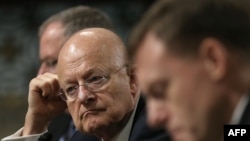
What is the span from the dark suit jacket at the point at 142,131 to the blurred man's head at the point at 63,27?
62 cm

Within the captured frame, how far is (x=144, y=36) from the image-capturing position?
1108mm

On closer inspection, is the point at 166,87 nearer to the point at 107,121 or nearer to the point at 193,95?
the point at 193,95

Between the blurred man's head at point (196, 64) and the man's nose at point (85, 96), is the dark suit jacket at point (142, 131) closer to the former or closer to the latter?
the man's nose at point (85, 96)

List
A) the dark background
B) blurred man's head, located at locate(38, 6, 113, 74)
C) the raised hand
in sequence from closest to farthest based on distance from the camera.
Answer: the raised hand < blurred man's head, located at locate(38, 6, 113, 74) < the dark background

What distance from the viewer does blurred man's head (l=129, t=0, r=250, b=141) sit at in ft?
3.32

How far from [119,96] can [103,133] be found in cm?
12

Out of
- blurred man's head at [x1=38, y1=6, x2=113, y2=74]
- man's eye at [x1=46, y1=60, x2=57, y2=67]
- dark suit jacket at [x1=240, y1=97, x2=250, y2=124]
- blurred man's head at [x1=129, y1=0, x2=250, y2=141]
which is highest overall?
blurred man's head at [x1=38, y1=6, x2=113, y2=74]

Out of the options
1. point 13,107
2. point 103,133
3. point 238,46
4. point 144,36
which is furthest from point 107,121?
point 13,107

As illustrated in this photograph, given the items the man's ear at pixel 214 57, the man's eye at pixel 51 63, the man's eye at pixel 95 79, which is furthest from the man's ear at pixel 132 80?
the man's ear at pixel 214 57

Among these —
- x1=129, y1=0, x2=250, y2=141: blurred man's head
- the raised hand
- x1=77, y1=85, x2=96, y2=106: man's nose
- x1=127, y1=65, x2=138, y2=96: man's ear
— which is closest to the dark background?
the raised hand

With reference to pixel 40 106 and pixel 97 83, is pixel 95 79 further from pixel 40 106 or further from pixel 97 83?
pixel 40 106

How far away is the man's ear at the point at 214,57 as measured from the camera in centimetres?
100

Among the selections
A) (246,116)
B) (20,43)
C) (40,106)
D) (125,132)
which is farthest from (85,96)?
(20,43)

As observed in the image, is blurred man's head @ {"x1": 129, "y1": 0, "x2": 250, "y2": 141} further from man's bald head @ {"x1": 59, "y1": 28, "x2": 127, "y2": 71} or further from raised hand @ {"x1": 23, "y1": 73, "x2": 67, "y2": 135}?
raised hand @ {"x1": 23, "y1": 73, "x2": 67, "y2": 135}
